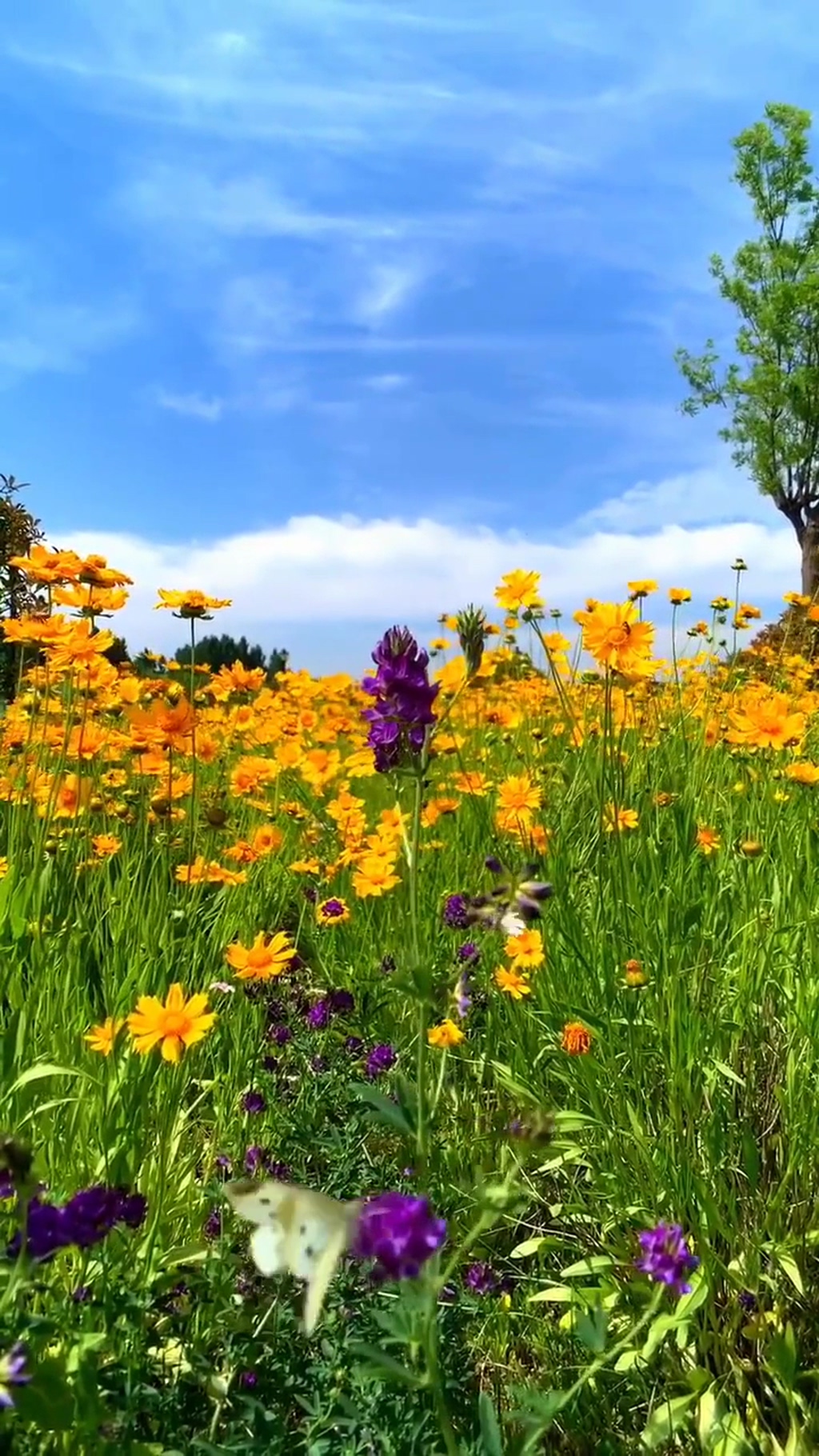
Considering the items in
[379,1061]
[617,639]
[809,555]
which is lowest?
[379,1061]

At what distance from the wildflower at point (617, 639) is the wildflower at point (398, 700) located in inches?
38.1

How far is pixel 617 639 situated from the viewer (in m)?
2.04

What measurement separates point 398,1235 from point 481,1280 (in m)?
0.79

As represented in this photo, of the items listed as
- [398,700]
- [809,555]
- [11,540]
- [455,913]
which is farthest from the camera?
[809,555]

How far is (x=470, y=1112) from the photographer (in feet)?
6.55

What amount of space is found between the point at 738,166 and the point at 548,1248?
23.9 meters

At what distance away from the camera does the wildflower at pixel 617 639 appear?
80.1 inches

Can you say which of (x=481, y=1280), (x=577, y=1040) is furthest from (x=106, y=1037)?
(x=577, y=1040)

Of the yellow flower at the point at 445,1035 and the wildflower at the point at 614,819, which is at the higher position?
the wildflower at the point at 614,819

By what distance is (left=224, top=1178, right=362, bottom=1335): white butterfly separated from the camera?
2.32 ft

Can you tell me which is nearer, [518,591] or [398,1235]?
[398,1235]

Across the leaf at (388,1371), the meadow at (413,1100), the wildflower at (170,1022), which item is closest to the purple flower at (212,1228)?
the meadow at (413,1100)

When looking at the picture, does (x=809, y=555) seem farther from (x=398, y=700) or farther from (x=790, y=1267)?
(x=398, y=700)

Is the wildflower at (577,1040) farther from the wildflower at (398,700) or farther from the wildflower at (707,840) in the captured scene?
the wildflower at (398,700)
